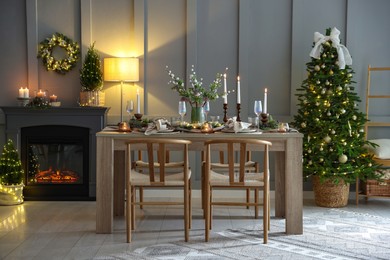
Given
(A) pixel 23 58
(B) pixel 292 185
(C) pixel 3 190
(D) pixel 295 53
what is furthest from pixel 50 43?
(B) pixel 292 185

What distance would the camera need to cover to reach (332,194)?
691 centimetres

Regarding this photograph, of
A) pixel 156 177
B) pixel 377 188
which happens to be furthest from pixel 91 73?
pixel 377 188

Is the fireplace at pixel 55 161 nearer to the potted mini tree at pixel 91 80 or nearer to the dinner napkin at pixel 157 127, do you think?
the potted mini tree at pixel 91 80

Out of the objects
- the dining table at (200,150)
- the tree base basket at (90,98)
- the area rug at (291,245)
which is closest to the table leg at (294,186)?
the dining table at (200,150)

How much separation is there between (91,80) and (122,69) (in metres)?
0.39

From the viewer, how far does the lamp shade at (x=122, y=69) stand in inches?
280

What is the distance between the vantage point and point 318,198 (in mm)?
7012

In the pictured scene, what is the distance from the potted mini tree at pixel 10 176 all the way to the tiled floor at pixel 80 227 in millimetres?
124

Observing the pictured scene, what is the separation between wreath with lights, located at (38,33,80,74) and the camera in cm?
739

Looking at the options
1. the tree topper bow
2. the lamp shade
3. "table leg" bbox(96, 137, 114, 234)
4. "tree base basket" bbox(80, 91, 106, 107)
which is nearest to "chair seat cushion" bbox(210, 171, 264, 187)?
"table leg" bbox(96, 137, 114, 234)

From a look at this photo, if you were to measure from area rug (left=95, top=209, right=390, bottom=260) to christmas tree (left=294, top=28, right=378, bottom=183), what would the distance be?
2.71 feet

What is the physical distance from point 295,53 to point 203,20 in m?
1.11

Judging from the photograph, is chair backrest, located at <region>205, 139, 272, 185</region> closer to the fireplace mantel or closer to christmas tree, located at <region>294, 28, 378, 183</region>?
christmas tree, located at <region>294, 28, 378, 183</region>

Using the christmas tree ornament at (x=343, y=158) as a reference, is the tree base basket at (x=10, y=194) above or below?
below
